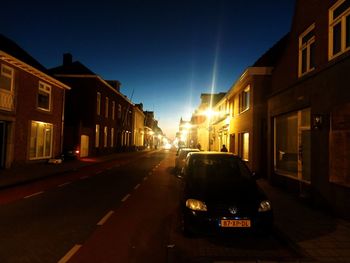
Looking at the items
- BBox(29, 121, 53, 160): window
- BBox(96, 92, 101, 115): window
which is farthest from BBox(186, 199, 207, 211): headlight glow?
BBox(96, 92, 101, 115): window

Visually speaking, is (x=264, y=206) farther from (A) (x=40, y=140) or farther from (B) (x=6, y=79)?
(A) (x=40, y=140)

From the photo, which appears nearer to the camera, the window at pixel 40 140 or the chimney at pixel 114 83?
the window at pixel 40 140

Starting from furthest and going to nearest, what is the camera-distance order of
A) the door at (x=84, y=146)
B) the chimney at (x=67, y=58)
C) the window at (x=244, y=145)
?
the chimney at (x=67, y=58), the door at (x=84, y=146), the window at (x=244, y=145)

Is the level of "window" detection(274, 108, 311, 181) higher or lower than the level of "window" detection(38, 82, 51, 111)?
lower

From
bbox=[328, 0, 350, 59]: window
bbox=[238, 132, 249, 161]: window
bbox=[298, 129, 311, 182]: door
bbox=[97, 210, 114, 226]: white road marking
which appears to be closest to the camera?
bbox=[97, 210, 114, 226]: white road marking

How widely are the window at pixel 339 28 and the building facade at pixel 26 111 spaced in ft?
52.5

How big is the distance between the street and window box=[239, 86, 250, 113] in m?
12.2

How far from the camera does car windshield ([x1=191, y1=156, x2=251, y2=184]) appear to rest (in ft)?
23.9

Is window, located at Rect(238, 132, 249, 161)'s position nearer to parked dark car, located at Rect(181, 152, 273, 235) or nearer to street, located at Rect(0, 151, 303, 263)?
street, located at Rect(0, 151, 303, 263)

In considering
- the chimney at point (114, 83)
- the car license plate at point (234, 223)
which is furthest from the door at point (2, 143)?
the chimney at point (114, 83)

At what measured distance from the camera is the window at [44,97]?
22.6 meters

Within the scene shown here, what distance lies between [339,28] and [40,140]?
20.6 metres

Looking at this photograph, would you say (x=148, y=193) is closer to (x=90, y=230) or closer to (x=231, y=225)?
(x=90, y=230)

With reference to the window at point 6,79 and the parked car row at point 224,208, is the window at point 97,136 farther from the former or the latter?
the parked car row at point 224,208
